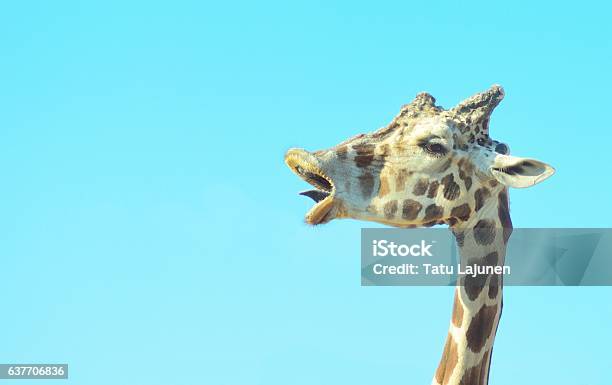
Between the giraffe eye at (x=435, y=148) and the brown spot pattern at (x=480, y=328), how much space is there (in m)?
1.51

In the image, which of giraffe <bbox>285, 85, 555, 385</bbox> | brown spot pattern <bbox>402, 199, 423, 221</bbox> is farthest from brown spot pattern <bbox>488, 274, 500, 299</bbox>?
brown spot pattern <bbox>402, 199, 423, 221</bbox>

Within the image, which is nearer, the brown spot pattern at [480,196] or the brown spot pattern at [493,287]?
the brown spot pattern at [480,196]

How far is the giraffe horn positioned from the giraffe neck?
68 cm

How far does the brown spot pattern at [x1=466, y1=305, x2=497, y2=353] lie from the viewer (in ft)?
39.2

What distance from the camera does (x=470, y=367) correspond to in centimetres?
1193

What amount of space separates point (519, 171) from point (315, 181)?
6.25ft

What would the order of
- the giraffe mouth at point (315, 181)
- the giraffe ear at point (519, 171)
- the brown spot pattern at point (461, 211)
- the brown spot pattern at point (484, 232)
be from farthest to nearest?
1. the brown spot pattern at point (484, 232)
2. the brown spot pattern at point (461, 211)
3. the giraffe mouth at point (315, 181)
4. the giraffe ear at point (519, 171)

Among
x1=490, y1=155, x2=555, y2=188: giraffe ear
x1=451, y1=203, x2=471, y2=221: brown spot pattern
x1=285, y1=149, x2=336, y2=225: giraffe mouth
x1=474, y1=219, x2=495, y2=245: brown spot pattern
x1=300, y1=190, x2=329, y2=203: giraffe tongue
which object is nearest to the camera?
x1=490, y1=155, x2=555, y2=188: giraffe ear

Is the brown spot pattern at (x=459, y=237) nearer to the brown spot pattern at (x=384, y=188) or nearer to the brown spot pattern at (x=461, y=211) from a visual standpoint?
the brown spot pattern at (x=461, y=211)

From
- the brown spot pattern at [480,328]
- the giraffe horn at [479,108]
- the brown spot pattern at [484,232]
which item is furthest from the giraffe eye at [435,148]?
the brown spot pattern at [480,328]

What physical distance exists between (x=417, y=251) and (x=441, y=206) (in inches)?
41.7

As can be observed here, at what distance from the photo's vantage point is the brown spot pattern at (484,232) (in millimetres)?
12031

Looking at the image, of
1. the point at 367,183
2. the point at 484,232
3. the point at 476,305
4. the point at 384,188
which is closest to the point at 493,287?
the point at 476,305

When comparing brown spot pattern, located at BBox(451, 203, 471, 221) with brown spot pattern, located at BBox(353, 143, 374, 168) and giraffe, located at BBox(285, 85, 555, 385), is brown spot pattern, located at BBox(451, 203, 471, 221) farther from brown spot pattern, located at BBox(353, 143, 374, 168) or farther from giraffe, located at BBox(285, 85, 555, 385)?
brown spot pattern, located at BBox(353, 143, 374, 168)
